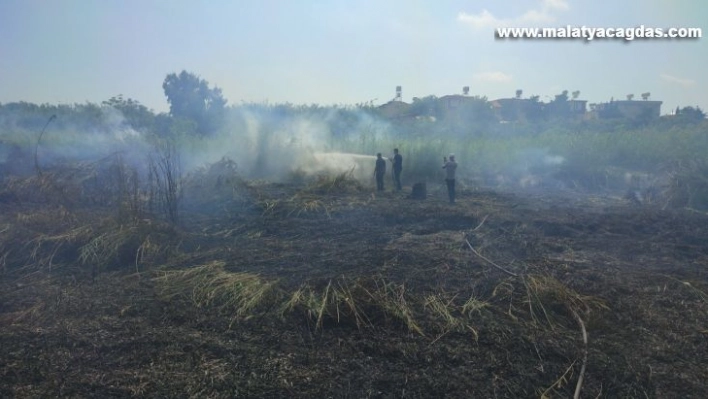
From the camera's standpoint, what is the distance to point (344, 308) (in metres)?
5.18

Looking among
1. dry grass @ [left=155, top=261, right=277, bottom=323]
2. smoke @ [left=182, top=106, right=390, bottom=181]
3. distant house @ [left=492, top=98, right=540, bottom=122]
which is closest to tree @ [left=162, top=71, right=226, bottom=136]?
smoke @ [left=182, top=106, right=390, bottom=181]

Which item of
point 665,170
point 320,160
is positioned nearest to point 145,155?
point 320,160

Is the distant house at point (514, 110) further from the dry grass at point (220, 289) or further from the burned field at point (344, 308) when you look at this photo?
the dry grass at point (220, 289)

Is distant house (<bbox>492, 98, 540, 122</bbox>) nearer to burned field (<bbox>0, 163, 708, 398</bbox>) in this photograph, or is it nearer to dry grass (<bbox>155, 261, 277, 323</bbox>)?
burned field (<bbox>0, 163, 708, 398</bbox>)

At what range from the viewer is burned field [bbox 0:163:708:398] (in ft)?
13.0

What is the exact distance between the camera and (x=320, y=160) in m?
19.0

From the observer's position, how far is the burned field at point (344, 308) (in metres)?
3.97

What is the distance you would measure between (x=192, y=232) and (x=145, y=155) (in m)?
9.57

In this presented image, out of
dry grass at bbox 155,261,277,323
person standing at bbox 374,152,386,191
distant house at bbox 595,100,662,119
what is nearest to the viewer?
dry grass at bbox 155,261,277,323

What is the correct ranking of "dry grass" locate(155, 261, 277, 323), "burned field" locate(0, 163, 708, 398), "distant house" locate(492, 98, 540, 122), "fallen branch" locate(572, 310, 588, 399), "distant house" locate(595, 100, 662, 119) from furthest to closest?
1. "distant house" locate(492, 98, 540, 122)
2. "distant house" locate(595, 100, 662, 119)
3. "dry grass" locate(155, 261, 277, 323)
4. "burned field" locate(0, 163, 708, 398)
5. "fallen branch" locate(572, 310, 588, 399)

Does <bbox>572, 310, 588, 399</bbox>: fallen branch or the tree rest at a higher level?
the tree

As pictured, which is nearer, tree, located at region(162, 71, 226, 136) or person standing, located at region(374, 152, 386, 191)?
person standing, located at region(374, 152, 386, 191)

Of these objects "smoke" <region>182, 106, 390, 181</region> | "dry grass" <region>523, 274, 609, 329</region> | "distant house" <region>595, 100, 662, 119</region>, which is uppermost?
"distant house" <region>595, 100, 662, 119</region>

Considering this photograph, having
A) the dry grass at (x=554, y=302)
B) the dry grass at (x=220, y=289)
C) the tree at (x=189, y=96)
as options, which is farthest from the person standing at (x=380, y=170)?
the tree at (x=189, y=96)
